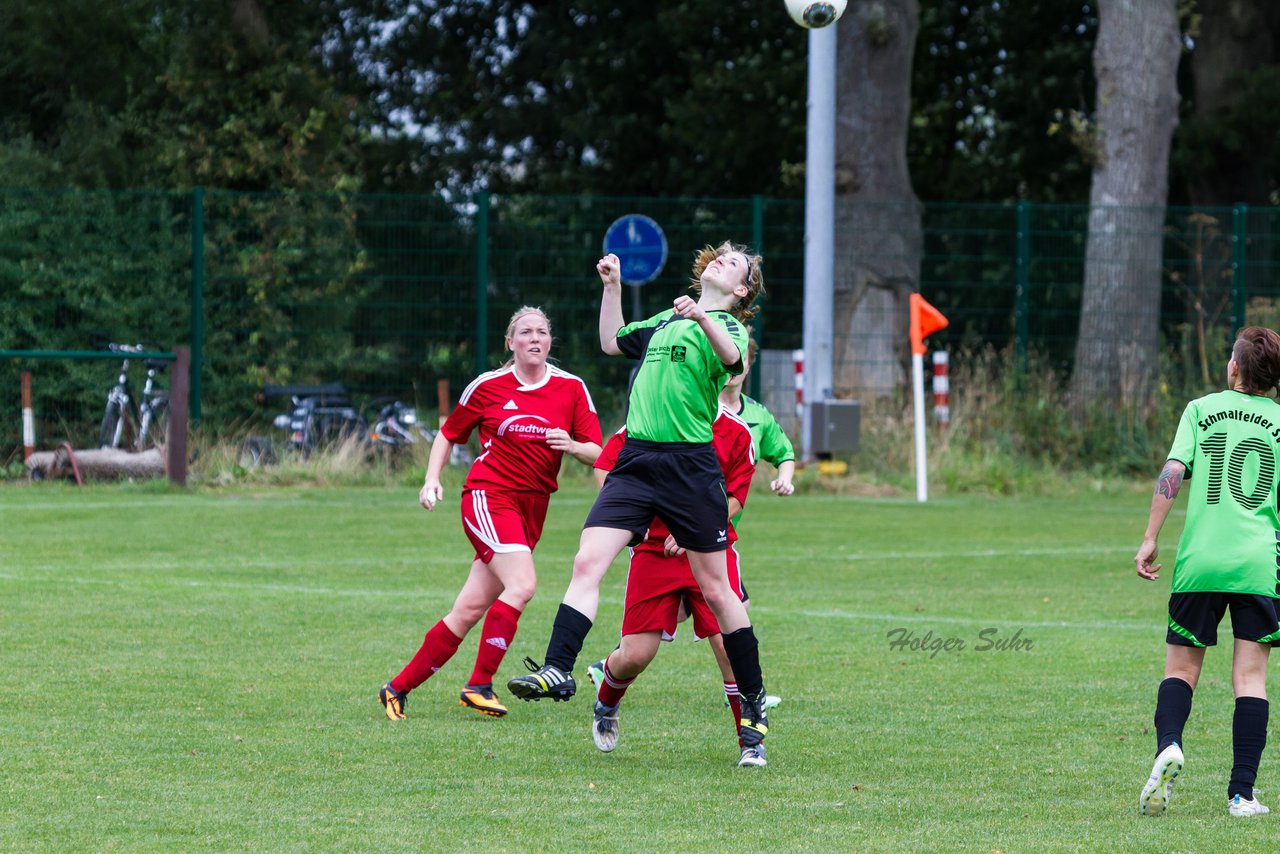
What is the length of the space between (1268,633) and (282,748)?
11.2 ft

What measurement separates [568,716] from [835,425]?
11509 mm

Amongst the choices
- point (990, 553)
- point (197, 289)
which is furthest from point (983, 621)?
point (197, 289)

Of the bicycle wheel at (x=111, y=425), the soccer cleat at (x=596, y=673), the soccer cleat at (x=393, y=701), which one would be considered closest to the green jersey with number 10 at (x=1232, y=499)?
the soccer cleat at (x=596, y=673)

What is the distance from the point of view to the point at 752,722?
21.0 feet

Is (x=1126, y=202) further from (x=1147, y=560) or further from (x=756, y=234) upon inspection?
(x=1147, y=560)

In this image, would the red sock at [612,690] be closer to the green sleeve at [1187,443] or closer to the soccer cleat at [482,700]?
the soccer cleat at [482,700]

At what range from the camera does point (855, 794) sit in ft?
19.3

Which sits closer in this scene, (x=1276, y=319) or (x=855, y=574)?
(x=855, y=574)

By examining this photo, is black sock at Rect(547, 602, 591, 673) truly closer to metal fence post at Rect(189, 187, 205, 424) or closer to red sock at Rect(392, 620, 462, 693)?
red sock at Rect(392, 620, 462, 693)

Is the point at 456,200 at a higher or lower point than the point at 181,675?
higher

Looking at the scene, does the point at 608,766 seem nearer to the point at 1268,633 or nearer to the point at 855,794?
the point at 855,794

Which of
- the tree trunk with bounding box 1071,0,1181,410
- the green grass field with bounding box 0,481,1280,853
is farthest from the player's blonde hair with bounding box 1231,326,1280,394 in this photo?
the tree trunk with bounding box 1071,0,1181,410

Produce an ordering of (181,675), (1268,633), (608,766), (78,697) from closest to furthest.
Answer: (1268,633) → (608,766) → (78,697) → (181,675)

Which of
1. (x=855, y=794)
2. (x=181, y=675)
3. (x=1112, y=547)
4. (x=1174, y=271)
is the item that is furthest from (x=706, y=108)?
(x=855, y=794)
